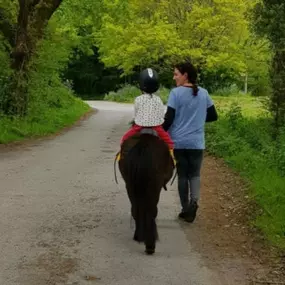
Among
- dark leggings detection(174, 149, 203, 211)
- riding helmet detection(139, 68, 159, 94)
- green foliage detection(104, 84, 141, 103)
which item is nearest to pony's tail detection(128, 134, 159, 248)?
riding helmet detection(139, 68, 159, 94)

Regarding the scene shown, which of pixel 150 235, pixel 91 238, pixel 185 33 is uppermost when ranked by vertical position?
pixel 185 33

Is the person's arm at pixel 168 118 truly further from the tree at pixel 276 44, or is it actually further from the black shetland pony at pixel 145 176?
the tree at pixel 276 44

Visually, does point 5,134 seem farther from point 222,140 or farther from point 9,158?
point 222,140

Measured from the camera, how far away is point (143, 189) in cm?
592

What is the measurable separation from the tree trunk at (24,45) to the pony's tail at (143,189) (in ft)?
45.5

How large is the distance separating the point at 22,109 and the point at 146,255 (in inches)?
564

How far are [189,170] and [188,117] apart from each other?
2.40 feet

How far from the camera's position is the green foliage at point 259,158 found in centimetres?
729

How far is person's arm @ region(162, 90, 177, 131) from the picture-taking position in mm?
6711

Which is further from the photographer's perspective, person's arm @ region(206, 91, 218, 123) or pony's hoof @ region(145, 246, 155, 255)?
person's arm @ region(206, 91, 218, 123)

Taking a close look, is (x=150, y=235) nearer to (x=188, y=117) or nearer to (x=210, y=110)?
(x=188, y=117)

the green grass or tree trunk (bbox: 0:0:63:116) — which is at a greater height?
tree trunk (bbox: 0:0:63:116)

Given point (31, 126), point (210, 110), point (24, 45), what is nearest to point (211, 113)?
point (210, 110)

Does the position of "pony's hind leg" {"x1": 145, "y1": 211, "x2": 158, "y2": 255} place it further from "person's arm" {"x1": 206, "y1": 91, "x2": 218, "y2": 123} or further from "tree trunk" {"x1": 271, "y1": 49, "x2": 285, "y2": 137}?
"tree trunk" {"x1": 271, "y1": 49, "x2": 285, "y2": 137}
